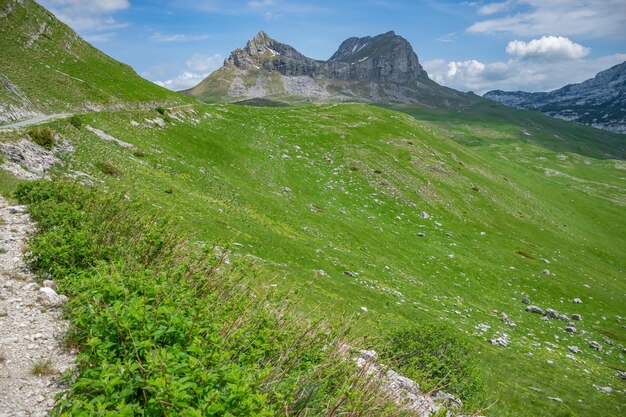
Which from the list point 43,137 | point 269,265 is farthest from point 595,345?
point 43,137

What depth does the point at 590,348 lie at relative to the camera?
3406cm

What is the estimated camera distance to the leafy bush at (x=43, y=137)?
28392mm

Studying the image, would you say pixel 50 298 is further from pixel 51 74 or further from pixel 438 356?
pixel 51 74

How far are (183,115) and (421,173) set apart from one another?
150ft

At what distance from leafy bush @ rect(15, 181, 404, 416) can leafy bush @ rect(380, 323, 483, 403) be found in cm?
722

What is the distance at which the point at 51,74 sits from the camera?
4978 cm

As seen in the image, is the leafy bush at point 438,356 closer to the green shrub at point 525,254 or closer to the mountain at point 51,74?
the mountain at point 51,74

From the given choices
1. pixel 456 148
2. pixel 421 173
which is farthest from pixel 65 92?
pixel 456 148

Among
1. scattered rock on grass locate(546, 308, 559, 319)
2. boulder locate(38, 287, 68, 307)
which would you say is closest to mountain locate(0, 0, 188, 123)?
boulder locate(38, 287, 68, 307)

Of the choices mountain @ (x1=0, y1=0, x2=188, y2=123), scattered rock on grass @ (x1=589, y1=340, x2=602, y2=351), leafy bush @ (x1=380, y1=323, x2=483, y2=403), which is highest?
mountain @ (x1=0, y1=0, x2=188, y2=123)

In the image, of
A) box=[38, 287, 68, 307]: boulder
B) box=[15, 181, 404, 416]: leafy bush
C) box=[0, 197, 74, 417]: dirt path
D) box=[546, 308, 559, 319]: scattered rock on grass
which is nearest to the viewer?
box=[15, 181, 404, 416]: leafy bush

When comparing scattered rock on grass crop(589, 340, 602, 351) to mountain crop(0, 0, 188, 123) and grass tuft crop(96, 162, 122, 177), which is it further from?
mountain crop(0, 0, 188, 123)

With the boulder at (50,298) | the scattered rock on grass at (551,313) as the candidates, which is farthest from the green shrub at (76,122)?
the scattered rock on grass at (551,313)

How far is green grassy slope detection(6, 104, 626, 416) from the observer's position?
26547 millimetres
